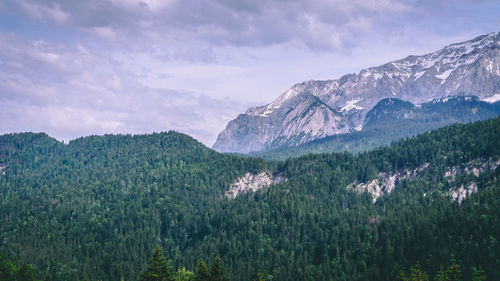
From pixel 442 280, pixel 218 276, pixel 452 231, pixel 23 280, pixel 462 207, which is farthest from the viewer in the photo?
pixel 462 207

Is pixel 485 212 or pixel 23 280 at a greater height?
pixel 485 212

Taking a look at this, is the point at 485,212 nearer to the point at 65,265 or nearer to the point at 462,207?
the point at 462,207

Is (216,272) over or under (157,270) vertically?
under

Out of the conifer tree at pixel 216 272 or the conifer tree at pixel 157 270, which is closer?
the conifer tree at pixel 216 272

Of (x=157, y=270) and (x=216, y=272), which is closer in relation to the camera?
(x=216, y=272)

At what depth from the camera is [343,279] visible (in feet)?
561

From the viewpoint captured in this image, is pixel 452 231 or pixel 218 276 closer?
pixel 218 276

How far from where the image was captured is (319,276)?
176 m

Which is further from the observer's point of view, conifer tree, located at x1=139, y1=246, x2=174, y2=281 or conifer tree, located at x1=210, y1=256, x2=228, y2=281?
conifer tree, located at x1=139, y1=246, x2=174, y2=281

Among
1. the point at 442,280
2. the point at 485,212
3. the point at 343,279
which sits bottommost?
the point at 343,279

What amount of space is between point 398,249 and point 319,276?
3100 centimetres

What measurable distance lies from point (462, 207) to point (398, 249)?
1234 inches

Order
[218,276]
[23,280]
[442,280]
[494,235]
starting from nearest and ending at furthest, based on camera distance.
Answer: [218,276] < [442,280] < [23,280] < [494,235]

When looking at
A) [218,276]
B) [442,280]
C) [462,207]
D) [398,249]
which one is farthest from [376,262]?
[218,276]
